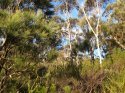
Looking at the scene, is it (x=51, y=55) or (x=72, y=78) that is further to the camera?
(x=72, y=78)

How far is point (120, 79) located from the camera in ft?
25.1

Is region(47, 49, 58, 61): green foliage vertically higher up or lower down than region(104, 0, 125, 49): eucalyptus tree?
lower down

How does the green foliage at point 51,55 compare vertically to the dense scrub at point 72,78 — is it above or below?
above

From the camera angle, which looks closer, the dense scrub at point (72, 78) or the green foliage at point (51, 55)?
the green foliage at point (51, 55)

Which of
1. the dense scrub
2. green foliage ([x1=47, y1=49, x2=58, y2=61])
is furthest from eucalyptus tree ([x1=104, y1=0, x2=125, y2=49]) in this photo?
green foliage ([x1=47, y1=49, x2=58, y2=61])

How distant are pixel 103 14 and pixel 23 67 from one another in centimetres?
1716

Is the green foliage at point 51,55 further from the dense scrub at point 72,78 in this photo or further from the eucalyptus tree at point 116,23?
the eucalyptus tree at point 116,23

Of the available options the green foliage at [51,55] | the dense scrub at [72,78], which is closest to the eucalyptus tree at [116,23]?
the dense scrub at [72,78]

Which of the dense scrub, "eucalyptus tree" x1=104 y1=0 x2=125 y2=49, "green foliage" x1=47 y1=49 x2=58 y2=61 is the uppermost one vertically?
"eucalyptus tree" x1=104 y1=0 x2=125 y2=49

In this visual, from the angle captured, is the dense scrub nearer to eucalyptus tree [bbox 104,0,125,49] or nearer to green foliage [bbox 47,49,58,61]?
green foliage [bbox 47,49,58,61]

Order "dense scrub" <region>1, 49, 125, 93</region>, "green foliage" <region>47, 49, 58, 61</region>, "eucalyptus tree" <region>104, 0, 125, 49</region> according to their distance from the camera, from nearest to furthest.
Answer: "green foliage" <region>47, 49, 58, 61</region>
"dense scrub" <region>1, 49, 125, 93</region>
"eucalyptus tree" <region>104, 0, 125, 49</region>

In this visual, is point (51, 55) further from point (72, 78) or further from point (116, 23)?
point (116, 23)

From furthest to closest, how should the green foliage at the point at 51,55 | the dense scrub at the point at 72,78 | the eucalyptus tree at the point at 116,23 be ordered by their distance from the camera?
the eucalyptus tree at the point at 116,23, the dense scrub at the point at 72,78, the green foliage at the point at 51,55

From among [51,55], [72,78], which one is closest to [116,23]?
[72,78]
